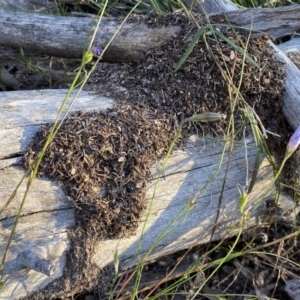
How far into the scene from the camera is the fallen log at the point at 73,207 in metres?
1.94

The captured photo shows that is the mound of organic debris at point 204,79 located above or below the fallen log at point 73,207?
above

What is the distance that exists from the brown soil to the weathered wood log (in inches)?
2.2

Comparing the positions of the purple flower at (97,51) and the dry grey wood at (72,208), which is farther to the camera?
the purple flower at (97,51)

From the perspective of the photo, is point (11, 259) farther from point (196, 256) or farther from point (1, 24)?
point (1, 24)

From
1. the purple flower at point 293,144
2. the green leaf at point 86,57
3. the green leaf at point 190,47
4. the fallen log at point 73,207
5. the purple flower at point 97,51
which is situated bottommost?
the fallen log at point 73,207

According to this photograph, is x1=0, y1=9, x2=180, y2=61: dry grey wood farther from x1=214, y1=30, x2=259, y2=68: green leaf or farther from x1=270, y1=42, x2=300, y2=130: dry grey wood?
x1=270, y1=42, x2=300, y2=130: dry grey wood

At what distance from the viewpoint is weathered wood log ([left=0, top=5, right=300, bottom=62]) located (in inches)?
92.0

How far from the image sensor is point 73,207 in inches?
80.0

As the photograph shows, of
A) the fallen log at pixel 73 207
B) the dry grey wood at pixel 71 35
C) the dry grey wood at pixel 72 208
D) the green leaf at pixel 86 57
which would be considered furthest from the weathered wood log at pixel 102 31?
the green leaf at pixel 86 57

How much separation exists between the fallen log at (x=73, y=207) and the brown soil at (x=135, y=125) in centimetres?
4

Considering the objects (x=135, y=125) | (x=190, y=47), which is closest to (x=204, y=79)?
(x=190, y=47)

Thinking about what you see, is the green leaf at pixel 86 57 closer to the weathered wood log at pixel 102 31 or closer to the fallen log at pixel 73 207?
the fallen log at pixel 73 207

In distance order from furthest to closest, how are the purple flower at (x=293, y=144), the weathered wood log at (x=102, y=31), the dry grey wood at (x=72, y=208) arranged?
the weathered wood log at (x=102, y=31)
the dry grey wood at (x=72, y=208)
the purple flower at (x=293, y=144)

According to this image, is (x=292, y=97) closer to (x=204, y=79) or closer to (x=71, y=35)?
(x=204, y=79)
